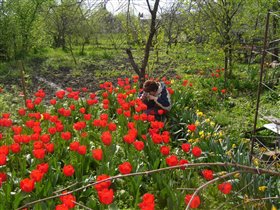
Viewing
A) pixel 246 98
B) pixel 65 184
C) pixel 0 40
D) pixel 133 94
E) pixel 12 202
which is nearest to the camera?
pixel 12 202

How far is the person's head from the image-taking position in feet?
17.7

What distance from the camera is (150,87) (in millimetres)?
5418

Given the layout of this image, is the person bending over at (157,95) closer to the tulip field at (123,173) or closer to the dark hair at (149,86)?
the dark hair at (149,86)

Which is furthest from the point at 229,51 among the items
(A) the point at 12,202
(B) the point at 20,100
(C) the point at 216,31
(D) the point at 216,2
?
(A) the point at 12,202

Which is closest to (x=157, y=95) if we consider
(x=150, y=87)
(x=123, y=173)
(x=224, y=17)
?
(x=150, y=87)

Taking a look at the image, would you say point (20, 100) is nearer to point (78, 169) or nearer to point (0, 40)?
point (78, 169)

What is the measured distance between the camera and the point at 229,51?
8930 millimetres

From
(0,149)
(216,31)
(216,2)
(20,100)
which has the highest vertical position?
(216,2)

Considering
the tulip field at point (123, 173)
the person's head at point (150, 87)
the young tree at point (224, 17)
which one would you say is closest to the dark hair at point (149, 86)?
the person's head at point (150, 87)

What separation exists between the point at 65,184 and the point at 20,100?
4898 millimetres

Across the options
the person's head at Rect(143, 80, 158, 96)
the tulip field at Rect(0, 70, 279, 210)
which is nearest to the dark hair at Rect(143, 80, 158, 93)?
the person's head at Rect(143, 80, 158, 96)

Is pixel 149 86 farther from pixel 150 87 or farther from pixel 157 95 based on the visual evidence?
pixel 157 95

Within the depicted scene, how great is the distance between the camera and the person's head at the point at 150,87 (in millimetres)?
5395

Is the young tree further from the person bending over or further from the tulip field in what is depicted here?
the tulip field
